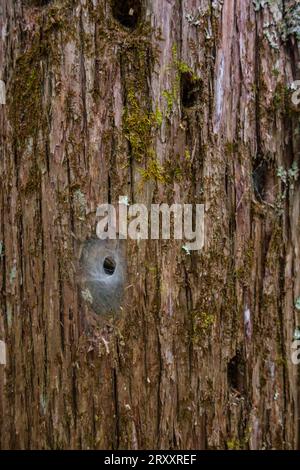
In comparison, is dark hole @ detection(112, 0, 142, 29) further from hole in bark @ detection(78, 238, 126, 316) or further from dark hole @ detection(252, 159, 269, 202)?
hole in bark @ detection(78, 238, 126, 316)

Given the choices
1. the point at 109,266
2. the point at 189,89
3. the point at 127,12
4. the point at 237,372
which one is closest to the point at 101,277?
the point at 109,266

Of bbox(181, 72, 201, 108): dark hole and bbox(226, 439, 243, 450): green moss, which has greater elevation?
bbox(181, 72, 201, 108): dark hole

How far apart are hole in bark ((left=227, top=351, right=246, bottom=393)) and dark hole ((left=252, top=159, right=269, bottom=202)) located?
0.57 m

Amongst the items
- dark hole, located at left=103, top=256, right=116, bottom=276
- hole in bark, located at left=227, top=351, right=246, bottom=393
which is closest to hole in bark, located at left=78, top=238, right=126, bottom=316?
dark hole, located at left=103, top=256, right=116, bottom=276

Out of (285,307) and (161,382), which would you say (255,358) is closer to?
(285,307)

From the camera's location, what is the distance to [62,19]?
1390mm

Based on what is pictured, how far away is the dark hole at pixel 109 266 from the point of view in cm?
143

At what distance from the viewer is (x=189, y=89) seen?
1.43 metres

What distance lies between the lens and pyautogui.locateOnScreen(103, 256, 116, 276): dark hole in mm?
1429

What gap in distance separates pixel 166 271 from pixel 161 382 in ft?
1.28

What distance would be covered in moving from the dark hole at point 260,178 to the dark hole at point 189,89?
32cm

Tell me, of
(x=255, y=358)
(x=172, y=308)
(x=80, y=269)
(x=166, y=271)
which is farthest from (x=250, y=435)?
(x=80, y=269)

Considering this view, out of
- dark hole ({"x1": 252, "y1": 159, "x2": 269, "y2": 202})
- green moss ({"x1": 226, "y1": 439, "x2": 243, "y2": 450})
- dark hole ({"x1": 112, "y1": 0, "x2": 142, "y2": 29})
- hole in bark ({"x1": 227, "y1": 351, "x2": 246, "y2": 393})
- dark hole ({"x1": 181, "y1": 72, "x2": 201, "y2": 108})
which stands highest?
dark hole ({"x1": 112, "y1": 0, "x2": 142, "y2": 29})

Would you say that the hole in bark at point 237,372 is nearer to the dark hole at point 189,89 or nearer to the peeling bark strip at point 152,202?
the peeling bark strip at point 152,202
